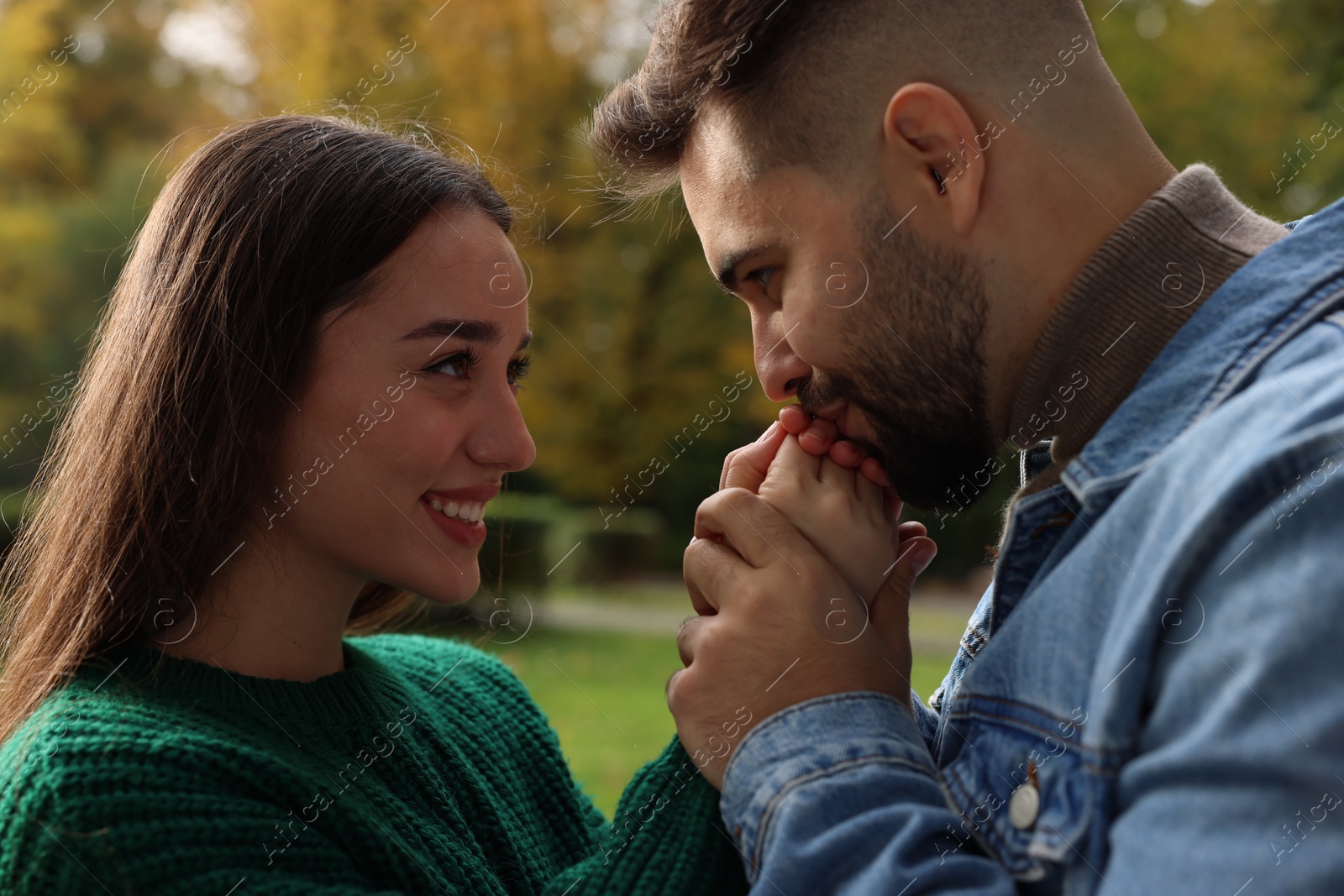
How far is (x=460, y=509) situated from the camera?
229 cm

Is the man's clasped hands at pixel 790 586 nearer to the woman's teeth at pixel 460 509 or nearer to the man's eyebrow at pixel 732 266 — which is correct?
the man's eyebrow at pixel 732 266

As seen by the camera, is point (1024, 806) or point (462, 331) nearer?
point (1024, 806)

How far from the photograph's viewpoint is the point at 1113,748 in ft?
4.71

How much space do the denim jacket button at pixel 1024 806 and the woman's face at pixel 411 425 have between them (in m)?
Answer: 1.17

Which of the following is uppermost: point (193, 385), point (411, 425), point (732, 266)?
point (193, 385)

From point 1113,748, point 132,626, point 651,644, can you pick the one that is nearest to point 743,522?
point 1113,748

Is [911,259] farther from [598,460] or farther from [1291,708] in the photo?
[598,460]

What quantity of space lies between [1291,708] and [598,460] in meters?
10.5

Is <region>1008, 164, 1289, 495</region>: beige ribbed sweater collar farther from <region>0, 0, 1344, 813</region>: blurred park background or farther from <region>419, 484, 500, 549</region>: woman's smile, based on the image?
<region>0, 0, 1344, 813</region>: blurred park background

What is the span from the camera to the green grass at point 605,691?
6.23 meters

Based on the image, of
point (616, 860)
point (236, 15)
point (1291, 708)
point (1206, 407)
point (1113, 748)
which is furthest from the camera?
point (236, 15)

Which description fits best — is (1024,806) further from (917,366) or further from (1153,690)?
(917,366)

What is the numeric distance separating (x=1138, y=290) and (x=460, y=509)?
1.35 m

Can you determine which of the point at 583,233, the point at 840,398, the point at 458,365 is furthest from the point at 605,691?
the point at 840,398
